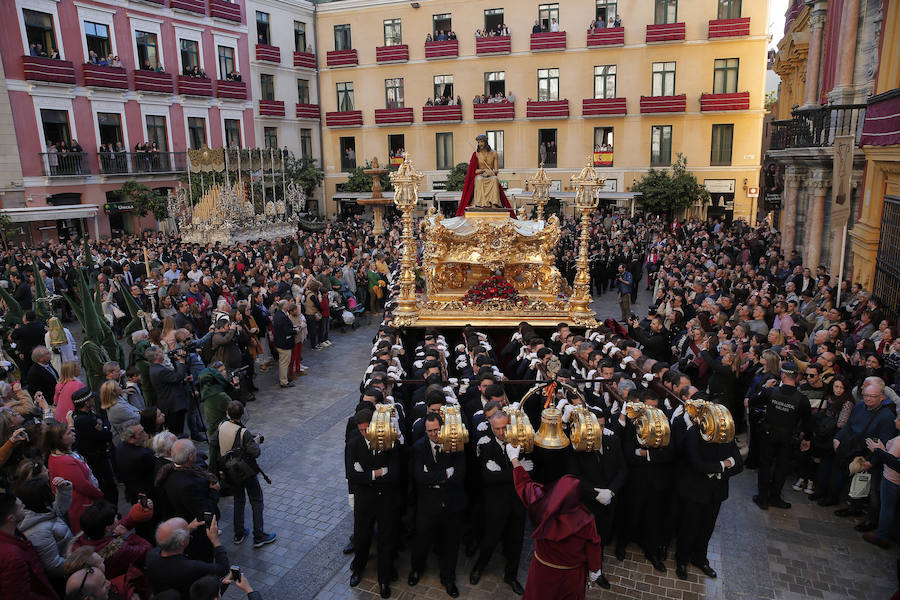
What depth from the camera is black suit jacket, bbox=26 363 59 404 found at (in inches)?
328

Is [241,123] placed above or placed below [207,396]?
above

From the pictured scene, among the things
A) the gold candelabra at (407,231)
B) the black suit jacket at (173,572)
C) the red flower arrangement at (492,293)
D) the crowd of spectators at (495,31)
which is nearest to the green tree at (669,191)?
the crowd of spectators at (495,31)

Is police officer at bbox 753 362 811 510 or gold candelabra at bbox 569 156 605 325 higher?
gold candelabra at bbox 569 156 605 325

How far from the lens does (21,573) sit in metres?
3.75

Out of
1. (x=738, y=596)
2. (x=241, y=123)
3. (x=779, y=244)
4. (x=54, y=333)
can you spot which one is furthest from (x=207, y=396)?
(x=241, y=123)

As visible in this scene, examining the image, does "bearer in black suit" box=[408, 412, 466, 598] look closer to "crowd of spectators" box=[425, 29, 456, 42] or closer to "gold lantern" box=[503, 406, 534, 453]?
"gold lantern" box=[503, 406, 534, 453]

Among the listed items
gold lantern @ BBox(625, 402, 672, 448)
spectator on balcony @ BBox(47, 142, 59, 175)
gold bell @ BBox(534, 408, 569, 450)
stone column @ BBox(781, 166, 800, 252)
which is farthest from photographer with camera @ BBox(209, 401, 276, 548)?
spectator on balcony @ BBox(47, 142, 59, 175)

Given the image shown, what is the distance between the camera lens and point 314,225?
2928 centimetres

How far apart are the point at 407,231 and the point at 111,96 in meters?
23.4

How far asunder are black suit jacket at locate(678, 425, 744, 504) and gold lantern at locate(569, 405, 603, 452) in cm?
106

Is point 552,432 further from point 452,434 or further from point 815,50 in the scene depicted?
point 815,50

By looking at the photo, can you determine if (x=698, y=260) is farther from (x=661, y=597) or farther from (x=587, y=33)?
(x=587, y=33)

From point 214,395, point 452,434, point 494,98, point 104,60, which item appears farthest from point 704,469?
point 494,98

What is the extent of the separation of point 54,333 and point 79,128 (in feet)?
70.2
